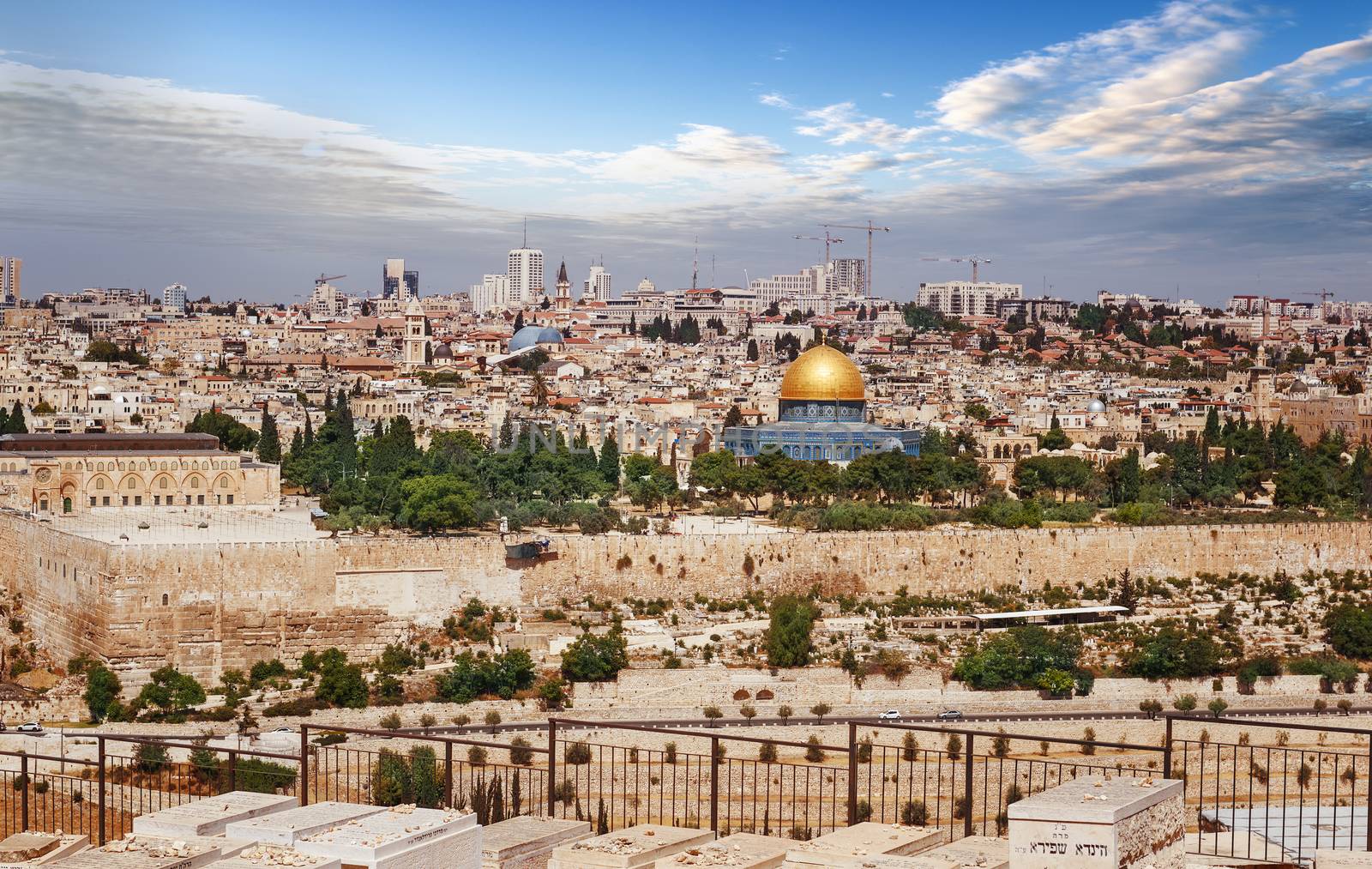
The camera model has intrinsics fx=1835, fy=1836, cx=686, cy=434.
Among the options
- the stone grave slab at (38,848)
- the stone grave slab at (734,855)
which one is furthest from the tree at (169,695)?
the stone grave slab at (734,855)

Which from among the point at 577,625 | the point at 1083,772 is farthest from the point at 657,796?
the point at 577,625

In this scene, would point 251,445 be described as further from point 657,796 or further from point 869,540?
point 657,796

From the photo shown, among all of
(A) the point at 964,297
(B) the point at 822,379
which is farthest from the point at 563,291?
(B) the point at 822,379

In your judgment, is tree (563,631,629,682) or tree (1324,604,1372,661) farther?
tree (1324,604,1372,661)

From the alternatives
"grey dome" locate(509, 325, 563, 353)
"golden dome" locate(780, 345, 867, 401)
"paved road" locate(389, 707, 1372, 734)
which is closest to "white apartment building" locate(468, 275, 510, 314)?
"grey dome" locate(509, 325, 563, 353)

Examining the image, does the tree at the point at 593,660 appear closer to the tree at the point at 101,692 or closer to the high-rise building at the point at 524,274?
the tree at the point at 101,692

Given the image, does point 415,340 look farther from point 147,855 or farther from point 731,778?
point 147,855

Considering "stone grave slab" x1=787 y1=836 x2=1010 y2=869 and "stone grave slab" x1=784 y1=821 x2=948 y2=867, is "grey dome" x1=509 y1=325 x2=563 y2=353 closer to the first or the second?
"stone grave slab" x1=784 y1=821 x2=948 y2=867
